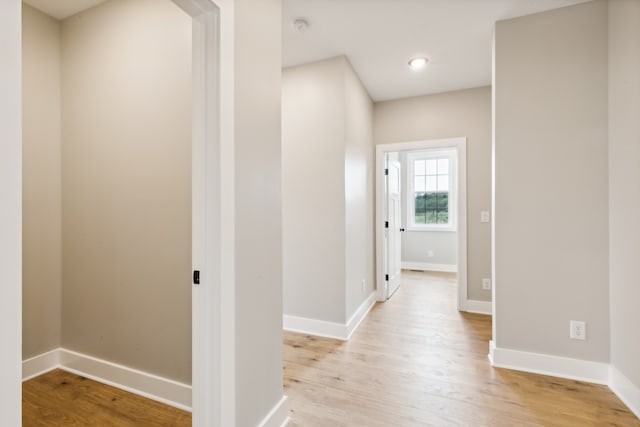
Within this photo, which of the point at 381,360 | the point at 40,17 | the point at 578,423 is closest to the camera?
the point at 578,423

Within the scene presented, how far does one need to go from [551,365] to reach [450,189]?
429 centimetres

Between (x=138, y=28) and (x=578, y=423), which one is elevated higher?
(x=138, y=28)

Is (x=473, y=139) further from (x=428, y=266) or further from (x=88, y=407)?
(x=88, y=407)

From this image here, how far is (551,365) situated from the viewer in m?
2.24

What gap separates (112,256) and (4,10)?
1.80 metres

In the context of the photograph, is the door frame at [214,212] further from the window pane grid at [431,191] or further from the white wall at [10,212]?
the window pane grid at [431,191]

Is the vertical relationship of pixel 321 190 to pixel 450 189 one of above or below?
below

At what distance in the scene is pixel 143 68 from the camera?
78.9 inches

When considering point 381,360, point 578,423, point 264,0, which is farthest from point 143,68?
point 578,423

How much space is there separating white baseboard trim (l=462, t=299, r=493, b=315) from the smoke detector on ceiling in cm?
338

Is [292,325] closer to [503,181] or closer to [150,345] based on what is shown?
[150,345]

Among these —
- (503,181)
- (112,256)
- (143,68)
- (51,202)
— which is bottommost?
(112,256)

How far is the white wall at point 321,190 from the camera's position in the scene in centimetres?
290

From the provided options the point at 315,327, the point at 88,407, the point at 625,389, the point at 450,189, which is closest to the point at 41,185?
the point at 88,407
